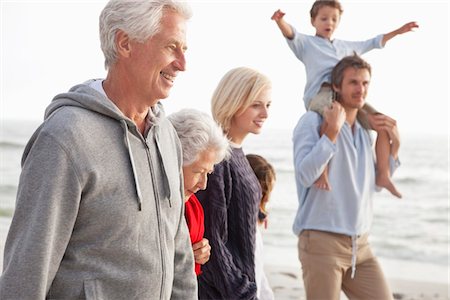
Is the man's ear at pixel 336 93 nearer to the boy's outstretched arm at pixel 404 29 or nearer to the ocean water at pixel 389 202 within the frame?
the boy's outstretched arm at pixel 404 29

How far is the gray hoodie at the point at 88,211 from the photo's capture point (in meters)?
1.71

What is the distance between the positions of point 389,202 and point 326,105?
13.6m

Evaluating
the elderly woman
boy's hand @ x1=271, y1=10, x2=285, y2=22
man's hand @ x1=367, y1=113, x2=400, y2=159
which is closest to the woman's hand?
the elderly woman

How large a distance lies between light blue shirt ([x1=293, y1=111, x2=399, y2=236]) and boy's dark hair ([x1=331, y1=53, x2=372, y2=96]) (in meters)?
0.25

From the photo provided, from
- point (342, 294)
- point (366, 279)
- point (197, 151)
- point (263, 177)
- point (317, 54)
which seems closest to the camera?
point (197, 151)

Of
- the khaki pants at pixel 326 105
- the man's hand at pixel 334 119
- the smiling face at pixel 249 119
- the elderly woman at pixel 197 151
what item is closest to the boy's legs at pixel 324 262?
the man's hand at pixel 334 119

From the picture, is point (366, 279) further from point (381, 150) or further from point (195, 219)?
point (195, 219)

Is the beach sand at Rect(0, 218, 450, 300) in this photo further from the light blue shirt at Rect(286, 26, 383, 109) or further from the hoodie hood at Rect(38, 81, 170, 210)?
the hoodie hood at Rect(38, 81, 170, 210)

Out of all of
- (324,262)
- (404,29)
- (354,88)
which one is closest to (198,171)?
(324,262)

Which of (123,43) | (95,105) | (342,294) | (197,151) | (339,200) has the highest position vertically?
(123,43)

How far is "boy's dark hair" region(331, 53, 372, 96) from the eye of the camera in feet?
14.1

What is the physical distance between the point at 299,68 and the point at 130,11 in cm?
1709

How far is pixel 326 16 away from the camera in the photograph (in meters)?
4.91

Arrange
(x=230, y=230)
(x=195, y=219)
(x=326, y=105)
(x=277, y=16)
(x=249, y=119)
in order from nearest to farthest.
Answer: (x=195, y=219)
(x=230, y=230)
(x=249, y=119)
(x=326, y=105)
(x=277, y=16)
